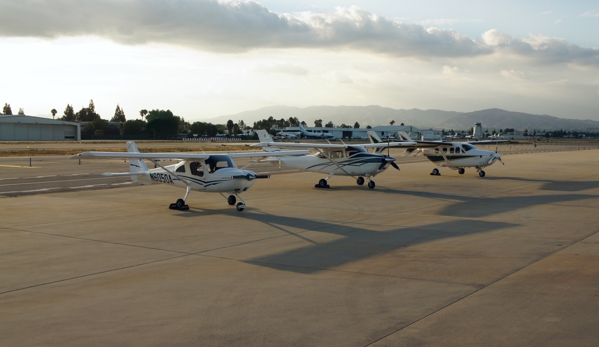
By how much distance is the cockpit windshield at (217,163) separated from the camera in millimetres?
18953

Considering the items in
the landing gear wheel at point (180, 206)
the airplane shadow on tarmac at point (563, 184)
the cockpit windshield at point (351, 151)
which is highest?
the cockpit windshield at point (351, 151)

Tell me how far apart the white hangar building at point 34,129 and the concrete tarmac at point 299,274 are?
113278mm

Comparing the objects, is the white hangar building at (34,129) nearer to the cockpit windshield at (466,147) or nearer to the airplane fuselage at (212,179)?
the cockpit windshield at (466,147)

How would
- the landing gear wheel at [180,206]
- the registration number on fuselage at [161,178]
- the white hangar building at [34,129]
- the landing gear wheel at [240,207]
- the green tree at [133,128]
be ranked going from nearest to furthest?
the landing gear wheel at [240,207] < the landing gear wheel at [180,206] < the registration number on fuselage at [161,178] < the white hangar building at [34,129] < the green tree at [133,128]

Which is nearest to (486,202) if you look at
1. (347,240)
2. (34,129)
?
(347,240)

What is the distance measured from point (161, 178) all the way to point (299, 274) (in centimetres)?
1144

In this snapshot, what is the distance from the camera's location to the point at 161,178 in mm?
20219

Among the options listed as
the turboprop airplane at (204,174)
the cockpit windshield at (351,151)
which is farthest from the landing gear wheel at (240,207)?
the cockpit windshield at (351,151)

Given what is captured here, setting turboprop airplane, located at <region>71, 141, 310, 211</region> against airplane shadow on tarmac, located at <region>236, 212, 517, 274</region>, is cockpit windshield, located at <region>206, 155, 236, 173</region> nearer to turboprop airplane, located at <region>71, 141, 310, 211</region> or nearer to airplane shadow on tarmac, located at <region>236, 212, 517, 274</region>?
turboprop airplane, located at <region>71, 141, 310, 211</region>

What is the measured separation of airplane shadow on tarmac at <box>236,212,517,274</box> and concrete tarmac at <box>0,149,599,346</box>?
0.06m

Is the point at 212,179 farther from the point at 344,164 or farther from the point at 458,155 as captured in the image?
the point at 458,155

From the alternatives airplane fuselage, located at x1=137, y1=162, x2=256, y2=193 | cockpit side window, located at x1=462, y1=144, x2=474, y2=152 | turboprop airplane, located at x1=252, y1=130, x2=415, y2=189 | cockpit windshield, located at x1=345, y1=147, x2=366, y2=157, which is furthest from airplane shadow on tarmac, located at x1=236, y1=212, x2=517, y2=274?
cockpit side window, located at x1=462, y1=144, x2=474, y2=152

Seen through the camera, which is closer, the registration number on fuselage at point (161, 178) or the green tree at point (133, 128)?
the registration number on fuselage at point (161, 178)

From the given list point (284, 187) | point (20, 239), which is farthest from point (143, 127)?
point (20, 239)
